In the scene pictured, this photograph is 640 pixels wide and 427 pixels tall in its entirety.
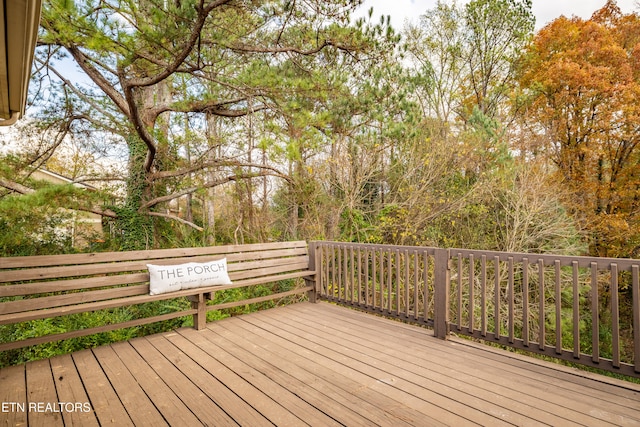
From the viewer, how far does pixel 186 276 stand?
319 cm

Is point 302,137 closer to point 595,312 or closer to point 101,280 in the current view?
point 101,280

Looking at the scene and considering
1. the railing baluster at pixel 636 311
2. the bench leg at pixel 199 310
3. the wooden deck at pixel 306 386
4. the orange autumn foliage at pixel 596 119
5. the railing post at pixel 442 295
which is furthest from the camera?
the orange autumn foliage at pixel 596 119

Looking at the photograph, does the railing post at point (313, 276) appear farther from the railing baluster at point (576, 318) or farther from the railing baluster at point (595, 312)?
the railing baluster at point (595, 312)

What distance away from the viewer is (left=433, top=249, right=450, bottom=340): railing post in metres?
3.02

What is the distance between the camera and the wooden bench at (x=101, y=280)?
2.50 metres

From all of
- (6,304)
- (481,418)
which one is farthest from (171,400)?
(481,418)

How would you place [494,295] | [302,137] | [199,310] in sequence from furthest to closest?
→ 1. [302,137]
2. [199,310]
3. [494,295]

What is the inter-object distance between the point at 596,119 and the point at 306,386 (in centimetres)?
1095

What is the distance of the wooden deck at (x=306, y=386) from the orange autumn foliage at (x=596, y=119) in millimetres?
7695

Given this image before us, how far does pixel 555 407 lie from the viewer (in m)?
1.89

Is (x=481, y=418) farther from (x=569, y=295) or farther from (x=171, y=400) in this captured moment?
(x=569, y=295)

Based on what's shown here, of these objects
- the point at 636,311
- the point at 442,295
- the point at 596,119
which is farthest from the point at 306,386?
the point at 596,119

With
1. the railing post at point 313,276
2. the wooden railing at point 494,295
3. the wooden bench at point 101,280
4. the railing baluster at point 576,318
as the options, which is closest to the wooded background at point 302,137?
the wooden bench at point 101,280

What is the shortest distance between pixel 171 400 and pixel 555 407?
2217 mm
